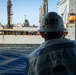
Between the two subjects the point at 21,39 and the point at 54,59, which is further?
the point at 21,39

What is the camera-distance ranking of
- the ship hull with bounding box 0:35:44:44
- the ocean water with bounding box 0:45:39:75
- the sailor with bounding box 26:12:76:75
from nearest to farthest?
the sailor with bounding box 26:12:76:75 < the ocean water with bounding box 0:45:39:75 < the ship hull with bounding box 0:35:44:44

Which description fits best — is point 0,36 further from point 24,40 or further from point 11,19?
point 11,19

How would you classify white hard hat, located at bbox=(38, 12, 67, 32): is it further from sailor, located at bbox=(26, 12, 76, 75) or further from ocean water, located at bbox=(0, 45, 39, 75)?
ocean water, located at bbox=(0, 45, 39, 75)

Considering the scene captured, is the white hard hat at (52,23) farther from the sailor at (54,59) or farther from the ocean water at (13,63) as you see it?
the ocean water at (13,63)

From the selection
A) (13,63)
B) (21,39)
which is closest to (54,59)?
(13,63)

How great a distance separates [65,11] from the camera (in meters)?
29.8

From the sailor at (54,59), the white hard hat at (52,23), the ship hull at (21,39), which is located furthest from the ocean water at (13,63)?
the ship hull at (21,39)

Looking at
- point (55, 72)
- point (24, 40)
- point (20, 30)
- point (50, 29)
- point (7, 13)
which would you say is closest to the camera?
point (55, 72)

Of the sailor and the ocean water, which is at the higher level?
the sailor

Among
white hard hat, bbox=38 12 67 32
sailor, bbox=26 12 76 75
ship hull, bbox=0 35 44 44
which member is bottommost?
ship hull, bbox=0 35 44 44

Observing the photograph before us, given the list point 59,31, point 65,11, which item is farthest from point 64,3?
point 59,31

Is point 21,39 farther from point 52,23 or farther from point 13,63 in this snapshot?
point 52,23

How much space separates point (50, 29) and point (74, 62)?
1.19ft

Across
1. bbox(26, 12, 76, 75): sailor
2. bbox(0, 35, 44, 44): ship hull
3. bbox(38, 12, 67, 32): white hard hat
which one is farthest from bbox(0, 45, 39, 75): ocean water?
bbox(0, 35, 44, 44): ship hull
